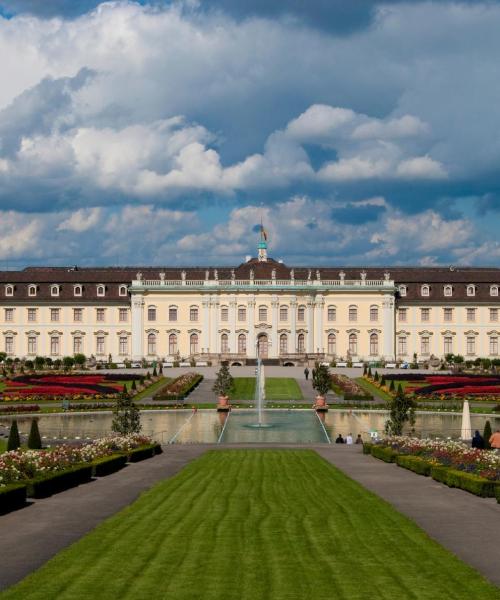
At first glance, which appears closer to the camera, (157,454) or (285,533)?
(285,533)

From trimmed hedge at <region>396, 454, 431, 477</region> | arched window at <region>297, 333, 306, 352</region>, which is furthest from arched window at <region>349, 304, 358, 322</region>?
trimmed hedge at <region>396, 454, 431, 477</region>

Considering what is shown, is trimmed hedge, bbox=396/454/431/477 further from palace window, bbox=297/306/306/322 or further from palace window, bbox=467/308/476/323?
palace window, bbox=467/308/476/323

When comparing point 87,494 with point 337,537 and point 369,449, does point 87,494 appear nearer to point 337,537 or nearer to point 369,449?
point 337,537

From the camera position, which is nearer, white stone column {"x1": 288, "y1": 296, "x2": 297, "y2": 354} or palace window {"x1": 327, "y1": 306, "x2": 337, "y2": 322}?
white stone column {"x1": 288, "y1": 296, "x2": 297, "y2": 354}

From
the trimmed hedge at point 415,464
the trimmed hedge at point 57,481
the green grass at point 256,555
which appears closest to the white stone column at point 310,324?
the trimmed hedge at point 415,464

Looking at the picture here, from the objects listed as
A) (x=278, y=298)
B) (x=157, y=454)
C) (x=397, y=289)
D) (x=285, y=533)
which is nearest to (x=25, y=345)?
(x=278, y=298)

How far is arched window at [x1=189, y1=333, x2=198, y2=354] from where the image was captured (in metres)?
96.7

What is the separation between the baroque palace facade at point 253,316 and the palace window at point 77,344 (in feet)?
0.31

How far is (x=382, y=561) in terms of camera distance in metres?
14.4

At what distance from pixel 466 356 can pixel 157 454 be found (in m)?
66.7

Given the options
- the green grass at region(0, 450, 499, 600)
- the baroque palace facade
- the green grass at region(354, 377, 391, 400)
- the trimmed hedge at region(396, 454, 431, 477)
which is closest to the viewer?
the green grass at region(0, 450, 499, 600)

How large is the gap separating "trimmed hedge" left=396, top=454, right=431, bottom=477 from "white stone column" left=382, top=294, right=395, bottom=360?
218ft

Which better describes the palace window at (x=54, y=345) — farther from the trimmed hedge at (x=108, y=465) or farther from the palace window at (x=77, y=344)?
the trimmed hedge at (x=108, y=465)

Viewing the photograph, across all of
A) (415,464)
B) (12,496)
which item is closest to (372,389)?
(415,464)
